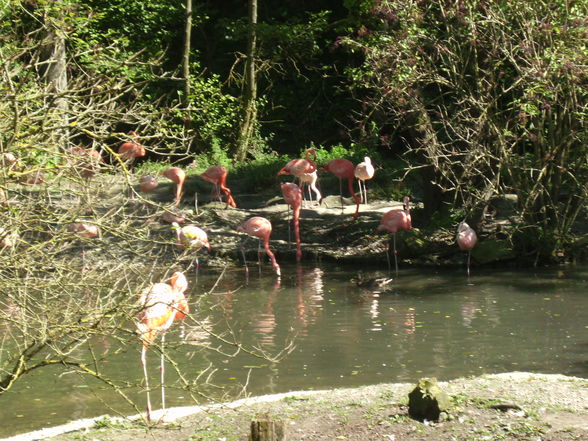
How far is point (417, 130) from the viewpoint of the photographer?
12750 millimetres

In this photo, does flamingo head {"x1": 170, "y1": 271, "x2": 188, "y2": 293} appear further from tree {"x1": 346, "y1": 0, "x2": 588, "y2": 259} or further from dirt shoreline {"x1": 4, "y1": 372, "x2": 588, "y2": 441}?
tree {"x1": 346, "y1": 0, "x2": 588, "y2": 259}

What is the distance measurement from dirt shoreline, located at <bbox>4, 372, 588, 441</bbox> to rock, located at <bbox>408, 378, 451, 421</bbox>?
52 mm

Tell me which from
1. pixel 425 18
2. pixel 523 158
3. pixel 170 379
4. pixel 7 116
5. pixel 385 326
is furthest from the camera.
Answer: pixel 425 18

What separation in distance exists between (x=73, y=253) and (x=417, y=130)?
16.4 ft

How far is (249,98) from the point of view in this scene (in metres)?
Result: 20.3

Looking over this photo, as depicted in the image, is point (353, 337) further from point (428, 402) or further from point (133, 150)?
point (428, 402)

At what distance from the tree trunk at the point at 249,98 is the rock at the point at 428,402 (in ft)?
48.9

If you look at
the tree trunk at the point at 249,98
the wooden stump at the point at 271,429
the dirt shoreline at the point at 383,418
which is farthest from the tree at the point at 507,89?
the tree trunk at the point at 249,98

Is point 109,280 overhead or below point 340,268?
overhead

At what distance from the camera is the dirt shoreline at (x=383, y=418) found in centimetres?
513

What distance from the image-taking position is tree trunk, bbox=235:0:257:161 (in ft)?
65.4

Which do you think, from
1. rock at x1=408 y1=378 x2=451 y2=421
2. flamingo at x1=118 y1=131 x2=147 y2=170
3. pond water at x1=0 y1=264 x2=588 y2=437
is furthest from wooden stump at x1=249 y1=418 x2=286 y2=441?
flamingo at x1=118 y1=131 x2=147 y2=170

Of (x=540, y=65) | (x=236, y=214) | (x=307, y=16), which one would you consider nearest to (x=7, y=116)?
(x=540, y=65)

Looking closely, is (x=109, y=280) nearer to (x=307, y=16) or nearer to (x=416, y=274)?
(x=416, y=274)
